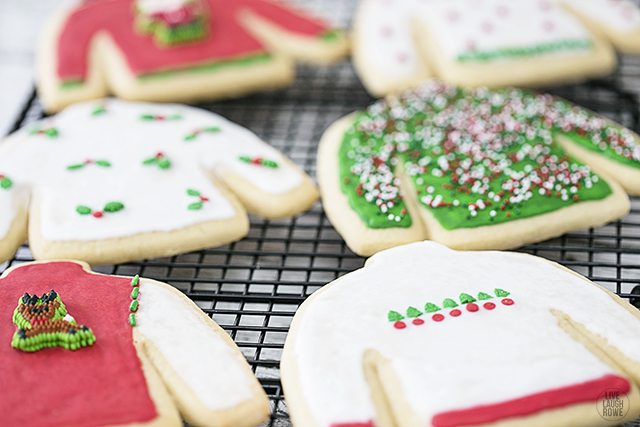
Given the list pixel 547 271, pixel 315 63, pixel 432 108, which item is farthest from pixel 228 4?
pixel 547 271

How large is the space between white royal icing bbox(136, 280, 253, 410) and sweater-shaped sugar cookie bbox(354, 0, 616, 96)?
1.18 m

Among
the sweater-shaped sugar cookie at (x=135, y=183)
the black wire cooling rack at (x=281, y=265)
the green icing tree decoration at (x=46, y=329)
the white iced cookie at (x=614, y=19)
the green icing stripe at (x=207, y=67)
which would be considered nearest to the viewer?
the green icing tree decoration at (x=46, y=329)

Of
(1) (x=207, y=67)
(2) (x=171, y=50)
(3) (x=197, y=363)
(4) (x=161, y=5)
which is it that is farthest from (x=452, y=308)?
(4) (x=161, y=5)

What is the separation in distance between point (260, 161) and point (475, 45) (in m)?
0.89

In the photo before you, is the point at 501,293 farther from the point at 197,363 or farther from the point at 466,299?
the point at 197,363

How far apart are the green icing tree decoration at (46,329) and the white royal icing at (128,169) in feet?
1.11

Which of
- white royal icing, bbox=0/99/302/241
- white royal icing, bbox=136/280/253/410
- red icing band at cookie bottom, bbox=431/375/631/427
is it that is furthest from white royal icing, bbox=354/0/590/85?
red icing band at cookie bottom, bbox=431/375/631/427

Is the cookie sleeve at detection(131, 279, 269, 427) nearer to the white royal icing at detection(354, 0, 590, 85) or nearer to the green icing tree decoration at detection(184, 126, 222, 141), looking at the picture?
the green icing tree decoration at detection(184, 126, 222, 141)

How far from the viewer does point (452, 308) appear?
184 cm

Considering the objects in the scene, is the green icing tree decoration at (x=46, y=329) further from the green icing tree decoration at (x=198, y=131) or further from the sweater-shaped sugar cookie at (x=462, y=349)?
the green icing tree decoration at (x=198, y=131)

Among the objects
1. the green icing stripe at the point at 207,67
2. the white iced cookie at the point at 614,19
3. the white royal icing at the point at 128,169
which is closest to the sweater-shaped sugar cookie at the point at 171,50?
the green icing stripe at the point at 207,67

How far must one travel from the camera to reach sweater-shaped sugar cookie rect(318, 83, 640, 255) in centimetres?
217

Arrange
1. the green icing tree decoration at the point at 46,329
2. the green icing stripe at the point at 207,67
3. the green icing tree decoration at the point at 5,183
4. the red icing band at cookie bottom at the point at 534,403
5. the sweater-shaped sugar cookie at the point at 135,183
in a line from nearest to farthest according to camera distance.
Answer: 1. the red icing band at cookie bottom at the point at 534,403
2. the green icing tree decoration at the point at 46,329
3. the sweater-shaped sugar cookie at the point at 135,183
4. the green icing tree decoration at the point at 5,183
5. the green icing stripe at the point at 207,67

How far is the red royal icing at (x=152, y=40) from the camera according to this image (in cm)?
278
